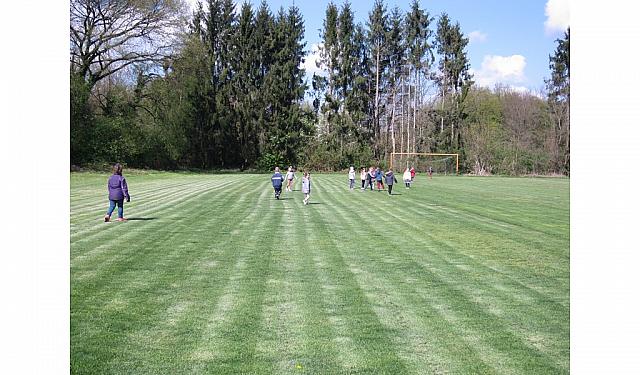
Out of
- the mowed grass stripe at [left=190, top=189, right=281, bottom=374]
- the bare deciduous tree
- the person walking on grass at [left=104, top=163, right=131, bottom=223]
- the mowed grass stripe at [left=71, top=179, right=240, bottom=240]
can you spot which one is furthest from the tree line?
the mowed grass stripe at [left=190, top=189, right=281, bottom=374]

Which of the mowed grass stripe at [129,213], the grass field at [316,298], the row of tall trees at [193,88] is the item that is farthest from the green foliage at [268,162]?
the grass field at [316,298]

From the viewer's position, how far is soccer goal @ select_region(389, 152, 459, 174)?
49.2 metres

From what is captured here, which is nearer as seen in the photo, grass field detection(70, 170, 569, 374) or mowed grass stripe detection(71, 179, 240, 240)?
grass field detection(70, 170, 569, 374)

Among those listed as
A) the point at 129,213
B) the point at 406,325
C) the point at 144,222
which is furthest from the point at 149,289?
the point at 129,213

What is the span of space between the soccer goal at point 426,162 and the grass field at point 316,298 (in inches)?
1441

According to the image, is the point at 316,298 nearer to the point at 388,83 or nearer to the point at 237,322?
the point at 237,322

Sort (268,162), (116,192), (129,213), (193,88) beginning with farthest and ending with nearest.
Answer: (268,162) < (193,88) < (129,213) < (116,192)

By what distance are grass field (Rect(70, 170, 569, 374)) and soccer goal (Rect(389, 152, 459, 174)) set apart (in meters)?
36.6

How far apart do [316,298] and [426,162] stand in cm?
4469

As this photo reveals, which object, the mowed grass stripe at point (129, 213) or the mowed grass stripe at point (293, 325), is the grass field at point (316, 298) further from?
the mowed grass stripe at point (129, 213)

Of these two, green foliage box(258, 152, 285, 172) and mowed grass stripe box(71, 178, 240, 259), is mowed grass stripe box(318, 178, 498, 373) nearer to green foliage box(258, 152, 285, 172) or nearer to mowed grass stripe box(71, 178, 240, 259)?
mowed grass stripe box(71, 178, 240, 259)

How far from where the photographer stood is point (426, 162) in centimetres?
4988
